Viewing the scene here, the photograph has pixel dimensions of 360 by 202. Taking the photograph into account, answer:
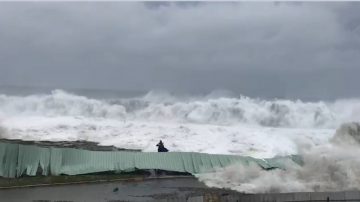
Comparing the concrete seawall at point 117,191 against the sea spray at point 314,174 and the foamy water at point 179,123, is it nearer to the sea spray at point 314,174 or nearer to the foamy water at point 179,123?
the sea spray at point 314,174

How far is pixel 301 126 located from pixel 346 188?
23521mm

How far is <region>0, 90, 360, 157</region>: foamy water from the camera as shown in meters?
28.1

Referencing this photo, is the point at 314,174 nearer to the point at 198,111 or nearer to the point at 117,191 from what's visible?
the point at 117,191

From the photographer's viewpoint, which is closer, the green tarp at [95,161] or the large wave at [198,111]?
the green tarp at [95,161]

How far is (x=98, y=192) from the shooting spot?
19.2m

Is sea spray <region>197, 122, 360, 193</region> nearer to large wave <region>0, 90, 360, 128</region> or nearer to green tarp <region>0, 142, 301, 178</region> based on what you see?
green tarp <region>0, 142, 301, 178</region>

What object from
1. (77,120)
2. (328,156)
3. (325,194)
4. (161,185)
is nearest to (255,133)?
(77,120)

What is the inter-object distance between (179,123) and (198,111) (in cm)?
480

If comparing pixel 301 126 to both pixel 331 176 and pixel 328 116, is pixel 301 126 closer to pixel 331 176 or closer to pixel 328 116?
pixel 328 116

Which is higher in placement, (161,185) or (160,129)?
(160,129)

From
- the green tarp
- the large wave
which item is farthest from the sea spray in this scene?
the large wave

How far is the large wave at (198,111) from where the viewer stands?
129ft

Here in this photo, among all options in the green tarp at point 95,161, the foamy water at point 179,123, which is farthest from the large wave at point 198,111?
the green tarp at point 95,161

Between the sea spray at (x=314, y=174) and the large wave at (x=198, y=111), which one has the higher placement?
the large wave at (x=198, y=111)
